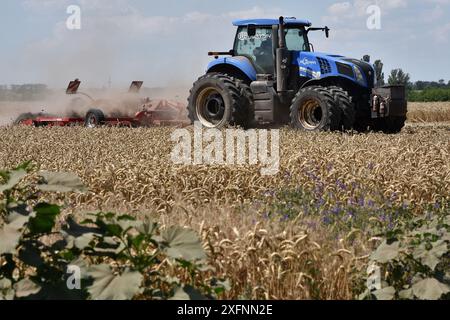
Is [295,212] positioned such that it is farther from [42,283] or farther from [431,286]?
[42,283]

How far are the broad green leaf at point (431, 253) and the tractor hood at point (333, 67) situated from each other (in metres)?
10.6

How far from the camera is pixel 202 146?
1093 cm

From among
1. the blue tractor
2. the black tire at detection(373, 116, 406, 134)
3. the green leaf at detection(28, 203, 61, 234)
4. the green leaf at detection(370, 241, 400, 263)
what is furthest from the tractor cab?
the green leaf at detection(28, 203, 61, 234)

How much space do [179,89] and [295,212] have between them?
1596 centimetres

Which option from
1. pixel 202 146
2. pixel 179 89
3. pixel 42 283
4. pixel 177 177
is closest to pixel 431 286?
pixel 42 283

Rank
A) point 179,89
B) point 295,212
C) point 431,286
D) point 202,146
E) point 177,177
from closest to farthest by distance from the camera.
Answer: point 431,286
point 295,212
point 177,177
point 202,146
point 179,89

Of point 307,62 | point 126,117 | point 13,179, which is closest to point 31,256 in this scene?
point 13,179

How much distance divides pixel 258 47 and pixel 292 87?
109cm

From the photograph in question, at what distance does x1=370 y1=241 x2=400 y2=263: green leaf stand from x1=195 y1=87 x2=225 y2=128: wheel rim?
11528 millimetres

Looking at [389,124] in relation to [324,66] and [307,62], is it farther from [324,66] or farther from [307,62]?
[307,62]

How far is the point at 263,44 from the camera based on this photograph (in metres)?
15.4

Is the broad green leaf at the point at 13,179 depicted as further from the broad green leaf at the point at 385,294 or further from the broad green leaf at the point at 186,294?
the broad green leaf at the point at 385,294

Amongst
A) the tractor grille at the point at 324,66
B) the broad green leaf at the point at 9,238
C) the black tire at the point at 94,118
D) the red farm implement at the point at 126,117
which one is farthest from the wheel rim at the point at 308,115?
the broad green leaf at the point at 9,238

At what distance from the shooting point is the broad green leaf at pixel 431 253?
4.05 m
